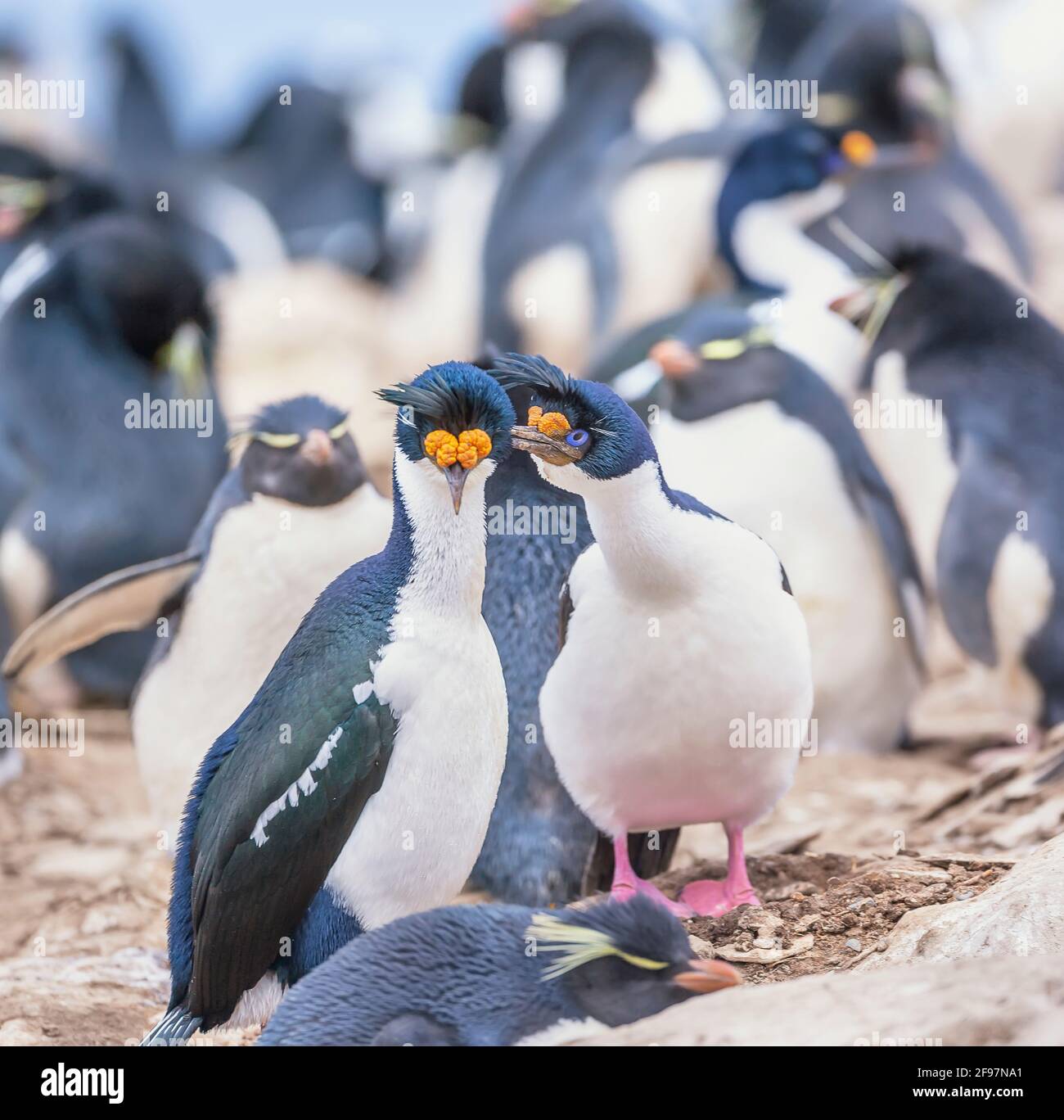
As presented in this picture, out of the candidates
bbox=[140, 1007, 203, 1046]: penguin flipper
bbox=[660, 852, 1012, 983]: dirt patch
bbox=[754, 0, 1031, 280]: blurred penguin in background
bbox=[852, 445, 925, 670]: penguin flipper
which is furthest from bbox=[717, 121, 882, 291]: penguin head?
bbox=[140, 1007, 203, 1046]: penguin flipper

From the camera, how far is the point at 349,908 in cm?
251

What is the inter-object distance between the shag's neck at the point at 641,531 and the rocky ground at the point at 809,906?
0.57 meters

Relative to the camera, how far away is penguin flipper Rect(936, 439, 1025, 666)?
4.48 metres

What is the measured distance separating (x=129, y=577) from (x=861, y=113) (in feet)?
14.8

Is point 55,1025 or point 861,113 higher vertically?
point 861,113

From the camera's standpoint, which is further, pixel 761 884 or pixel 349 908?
pixel 761 884

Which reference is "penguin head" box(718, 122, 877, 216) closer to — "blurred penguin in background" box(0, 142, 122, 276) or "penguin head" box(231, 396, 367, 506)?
"blurred penguin in background" box(0, 142, 122, 276)

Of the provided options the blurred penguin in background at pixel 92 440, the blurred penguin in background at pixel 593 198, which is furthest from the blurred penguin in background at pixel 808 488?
the blurred penguin in background at pixel 593 198

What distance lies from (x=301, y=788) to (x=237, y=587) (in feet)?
3.41

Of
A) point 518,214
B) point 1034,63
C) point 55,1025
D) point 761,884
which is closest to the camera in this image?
point 55,1025

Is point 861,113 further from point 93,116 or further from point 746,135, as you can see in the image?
point 93,116

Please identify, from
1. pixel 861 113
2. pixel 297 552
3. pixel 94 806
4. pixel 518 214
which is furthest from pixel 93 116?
pixel 297 552

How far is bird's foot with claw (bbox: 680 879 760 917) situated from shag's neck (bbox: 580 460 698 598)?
547 mm
